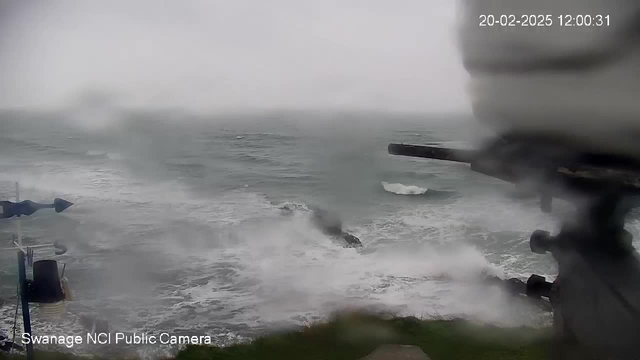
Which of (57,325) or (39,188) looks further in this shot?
(39,188)

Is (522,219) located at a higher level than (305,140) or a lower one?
lower

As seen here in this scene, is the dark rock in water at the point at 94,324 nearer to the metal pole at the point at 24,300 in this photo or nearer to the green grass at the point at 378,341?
the metal pole at the point at 24,300

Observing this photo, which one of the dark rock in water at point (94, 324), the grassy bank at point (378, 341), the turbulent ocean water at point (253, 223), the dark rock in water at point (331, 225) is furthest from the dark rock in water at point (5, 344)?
the dark rock in water at point (331, 225)

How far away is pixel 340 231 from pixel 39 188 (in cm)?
104

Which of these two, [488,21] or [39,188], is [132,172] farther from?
[488,21]

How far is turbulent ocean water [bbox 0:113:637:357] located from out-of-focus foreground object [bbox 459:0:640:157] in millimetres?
371

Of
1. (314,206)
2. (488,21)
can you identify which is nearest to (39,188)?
(314,206)

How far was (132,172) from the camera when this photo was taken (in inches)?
64.7

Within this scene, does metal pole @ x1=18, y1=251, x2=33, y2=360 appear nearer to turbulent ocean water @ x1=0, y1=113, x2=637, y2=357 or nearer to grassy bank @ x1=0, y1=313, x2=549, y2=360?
turbulent ocean water @ x1=0, y1=113, x2=637, y2=357

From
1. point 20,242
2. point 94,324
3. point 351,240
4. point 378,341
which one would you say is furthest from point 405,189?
point 20,242

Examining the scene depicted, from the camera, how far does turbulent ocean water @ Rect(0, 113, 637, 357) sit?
152 cm

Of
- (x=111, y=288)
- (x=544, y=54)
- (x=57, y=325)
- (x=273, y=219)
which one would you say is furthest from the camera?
(x=273, y=219)

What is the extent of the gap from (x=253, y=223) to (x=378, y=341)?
604mm

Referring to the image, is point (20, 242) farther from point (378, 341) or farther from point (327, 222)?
point (378, 341)
